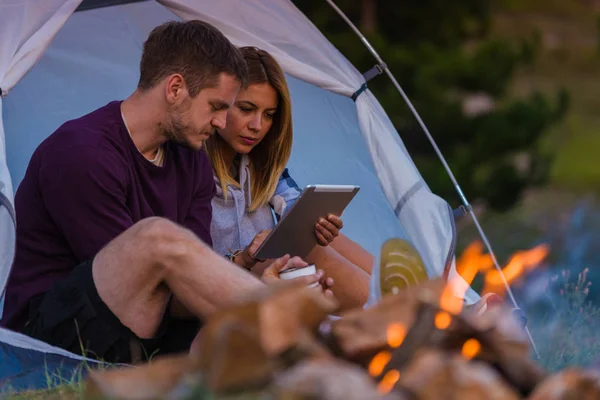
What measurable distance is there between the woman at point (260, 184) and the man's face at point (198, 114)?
1.04 feet

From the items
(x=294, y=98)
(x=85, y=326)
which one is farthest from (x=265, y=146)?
(x=85, y=326)

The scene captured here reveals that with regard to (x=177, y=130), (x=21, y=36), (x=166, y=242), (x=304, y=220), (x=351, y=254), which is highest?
(x=21, y=36)

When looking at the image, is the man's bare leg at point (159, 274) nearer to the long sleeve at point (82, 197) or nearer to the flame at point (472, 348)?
the long sleeve at point (82, 197)

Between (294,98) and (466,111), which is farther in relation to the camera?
(466,111)

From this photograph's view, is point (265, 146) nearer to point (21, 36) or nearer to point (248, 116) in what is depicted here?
point (248, 116)

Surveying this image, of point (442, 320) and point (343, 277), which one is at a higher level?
point (442, 320)

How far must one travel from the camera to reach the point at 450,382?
150cm

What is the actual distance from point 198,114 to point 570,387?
133cm

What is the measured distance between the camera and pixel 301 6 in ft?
26.0

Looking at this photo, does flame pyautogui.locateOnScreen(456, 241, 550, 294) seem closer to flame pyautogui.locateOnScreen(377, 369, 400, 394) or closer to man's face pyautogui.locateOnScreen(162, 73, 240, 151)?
flame pyautogui.locateOnScreen(377, 369, 400, 394)

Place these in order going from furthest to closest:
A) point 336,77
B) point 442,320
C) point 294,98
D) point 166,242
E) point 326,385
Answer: point 294,98 → point 336,77 → point 166,242 → point 442,320 → point 326,385

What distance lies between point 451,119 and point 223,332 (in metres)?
6.04

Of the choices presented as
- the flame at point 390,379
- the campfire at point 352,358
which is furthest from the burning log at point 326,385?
the flame at point 390,379

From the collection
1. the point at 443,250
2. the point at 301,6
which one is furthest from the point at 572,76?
the point at 443,250
